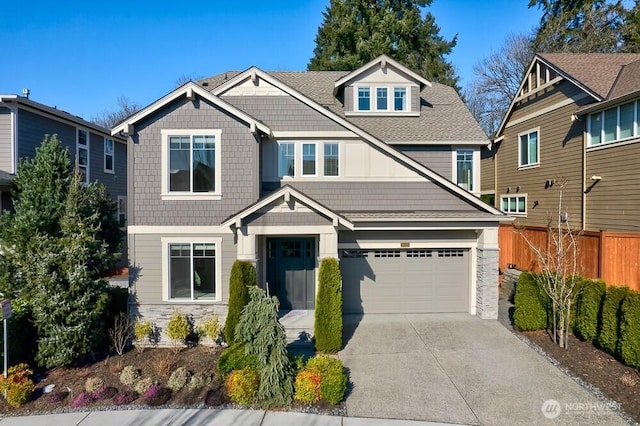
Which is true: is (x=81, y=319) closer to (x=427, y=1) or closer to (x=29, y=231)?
(x=29, y=231)

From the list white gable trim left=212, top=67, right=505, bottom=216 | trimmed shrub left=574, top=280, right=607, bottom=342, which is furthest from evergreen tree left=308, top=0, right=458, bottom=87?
trimmed shrub left=574, top=280, right=607, bottom=342

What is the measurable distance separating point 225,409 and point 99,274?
4.80m

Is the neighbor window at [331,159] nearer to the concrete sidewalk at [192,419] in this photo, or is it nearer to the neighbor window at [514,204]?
the concrete sidewalk at [192,419]

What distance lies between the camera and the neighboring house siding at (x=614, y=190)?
11711 millimetres

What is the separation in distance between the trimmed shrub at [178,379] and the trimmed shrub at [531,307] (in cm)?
854

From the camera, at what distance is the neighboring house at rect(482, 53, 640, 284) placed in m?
12.0

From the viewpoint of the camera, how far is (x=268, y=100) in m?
11.8

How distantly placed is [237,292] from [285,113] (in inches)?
231

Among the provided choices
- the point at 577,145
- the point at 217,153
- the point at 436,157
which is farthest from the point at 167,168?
the point at 577,145

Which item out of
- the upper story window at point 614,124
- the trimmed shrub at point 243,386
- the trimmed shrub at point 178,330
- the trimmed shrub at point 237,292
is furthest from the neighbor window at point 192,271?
the upper story window at point 614,124

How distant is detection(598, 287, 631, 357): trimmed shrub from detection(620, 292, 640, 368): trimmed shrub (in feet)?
0.64

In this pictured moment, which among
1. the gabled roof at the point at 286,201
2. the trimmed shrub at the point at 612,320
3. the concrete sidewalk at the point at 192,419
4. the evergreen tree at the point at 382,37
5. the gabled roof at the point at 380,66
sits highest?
the evergreen tree at the point at 382,37

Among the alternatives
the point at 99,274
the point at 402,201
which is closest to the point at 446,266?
the point at 402,201

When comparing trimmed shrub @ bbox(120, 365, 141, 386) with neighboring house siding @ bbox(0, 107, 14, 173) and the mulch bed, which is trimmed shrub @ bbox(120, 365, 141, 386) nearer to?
the mulch bed
